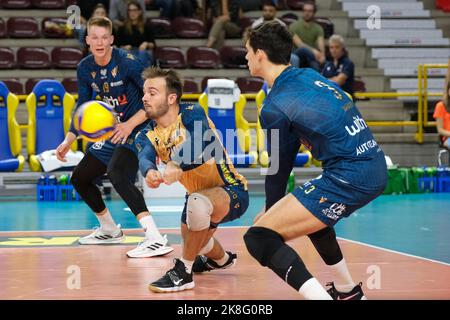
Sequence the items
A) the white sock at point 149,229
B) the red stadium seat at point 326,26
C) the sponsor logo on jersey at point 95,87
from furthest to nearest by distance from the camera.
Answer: the red stadium seat at point 326,26 < the sponsor logo on jersey at point 95,87 < the white sock at point 149,229

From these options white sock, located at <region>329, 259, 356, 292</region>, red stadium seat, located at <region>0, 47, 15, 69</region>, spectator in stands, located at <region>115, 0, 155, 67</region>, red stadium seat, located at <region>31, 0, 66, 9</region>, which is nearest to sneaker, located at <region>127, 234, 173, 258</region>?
white sock, located at <region>329, 259, 356, 292</region>

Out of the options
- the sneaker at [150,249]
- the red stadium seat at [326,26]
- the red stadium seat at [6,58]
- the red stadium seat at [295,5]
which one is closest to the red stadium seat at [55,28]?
the red stadium seat at [6,58]

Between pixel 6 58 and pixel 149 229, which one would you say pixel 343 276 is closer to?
pixel 149 229

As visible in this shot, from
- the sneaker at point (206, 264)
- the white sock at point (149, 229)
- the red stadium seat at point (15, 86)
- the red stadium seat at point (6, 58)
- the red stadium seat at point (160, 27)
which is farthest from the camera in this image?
the red stadium seat at point (160, 27)

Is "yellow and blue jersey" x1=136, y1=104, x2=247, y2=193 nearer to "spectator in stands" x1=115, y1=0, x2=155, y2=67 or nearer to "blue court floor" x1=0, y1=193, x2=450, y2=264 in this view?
"blue court floor" x1=0, y1=193, x2=450, y2=264

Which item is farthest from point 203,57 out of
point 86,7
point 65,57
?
point 65,57

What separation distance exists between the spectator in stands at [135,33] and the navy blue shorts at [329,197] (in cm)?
1079

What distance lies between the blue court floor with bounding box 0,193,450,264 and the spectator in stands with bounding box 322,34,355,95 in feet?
6.87

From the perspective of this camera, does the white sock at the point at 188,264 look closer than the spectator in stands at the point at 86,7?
Yes

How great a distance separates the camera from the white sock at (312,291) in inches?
186

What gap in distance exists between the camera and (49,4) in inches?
701

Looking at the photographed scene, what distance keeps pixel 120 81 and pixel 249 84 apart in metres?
8.86

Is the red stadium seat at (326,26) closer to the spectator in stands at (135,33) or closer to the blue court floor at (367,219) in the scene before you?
the spectator in stands at (135,33)
